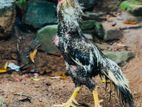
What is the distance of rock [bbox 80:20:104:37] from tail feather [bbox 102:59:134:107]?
259 cm

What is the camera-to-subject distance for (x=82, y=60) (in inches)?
248

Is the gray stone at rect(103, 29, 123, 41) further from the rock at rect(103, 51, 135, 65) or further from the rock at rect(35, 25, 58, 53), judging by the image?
the rock at rect(35, 25, 58, 53)

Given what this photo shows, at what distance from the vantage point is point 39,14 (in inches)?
355

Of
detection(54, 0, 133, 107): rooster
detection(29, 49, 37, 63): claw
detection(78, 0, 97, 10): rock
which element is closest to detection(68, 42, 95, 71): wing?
detection(54, 0, 133, 107): rooster

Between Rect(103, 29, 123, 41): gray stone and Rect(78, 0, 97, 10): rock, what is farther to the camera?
Rect(78, 0, 97, 10): rock

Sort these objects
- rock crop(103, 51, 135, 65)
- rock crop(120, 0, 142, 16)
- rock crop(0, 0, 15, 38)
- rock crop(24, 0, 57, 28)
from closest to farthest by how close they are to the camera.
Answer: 1. rock crop(103, 51, 135, 65)
2. rock crop(0, 0, 15, 38)
3. rock crop(24, 0, 57, 28)
4. rock crop(120, 0, 142, 16)

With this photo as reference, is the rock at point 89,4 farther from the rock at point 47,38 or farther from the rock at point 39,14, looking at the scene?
the rock at point 47,38

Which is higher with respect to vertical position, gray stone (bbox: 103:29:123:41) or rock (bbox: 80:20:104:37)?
rock (bbox: 80:20:104:37)

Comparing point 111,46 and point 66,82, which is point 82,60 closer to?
point 66,82

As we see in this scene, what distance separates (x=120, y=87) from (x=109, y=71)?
0.24 meters

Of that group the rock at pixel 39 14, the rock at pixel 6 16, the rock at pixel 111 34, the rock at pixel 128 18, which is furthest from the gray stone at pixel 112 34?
the rock at pixel 6 16

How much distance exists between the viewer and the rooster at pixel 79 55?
625 cm

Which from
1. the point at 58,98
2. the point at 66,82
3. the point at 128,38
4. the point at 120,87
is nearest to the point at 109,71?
the point at 120,87

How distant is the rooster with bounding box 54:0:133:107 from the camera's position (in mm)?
6246
